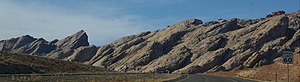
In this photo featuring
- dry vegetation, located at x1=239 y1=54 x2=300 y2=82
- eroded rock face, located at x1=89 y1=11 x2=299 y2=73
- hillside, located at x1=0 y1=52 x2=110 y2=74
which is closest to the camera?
dry vegetation, located at x1=239 y1=54 x2=300 y2=82

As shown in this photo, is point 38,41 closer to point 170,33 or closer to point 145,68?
point 170,33

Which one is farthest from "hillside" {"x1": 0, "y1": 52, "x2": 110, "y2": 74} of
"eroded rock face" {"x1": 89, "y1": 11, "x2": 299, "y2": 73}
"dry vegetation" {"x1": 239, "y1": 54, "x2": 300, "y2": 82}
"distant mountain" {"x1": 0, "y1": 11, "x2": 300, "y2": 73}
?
"distant mountain" {"x1": 0, "y1": 11, "x2": 300, "y2": 73}

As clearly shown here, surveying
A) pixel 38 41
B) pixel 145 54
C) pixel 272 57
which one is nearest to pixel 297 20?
pixel 272 57

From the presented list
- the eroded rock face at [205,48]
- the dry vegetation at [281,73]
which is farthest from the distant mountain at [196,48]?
the dry vegetation at [281,73]

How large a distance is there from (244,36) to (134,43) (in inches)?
1701

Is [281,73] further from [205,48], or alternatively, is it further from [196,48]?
[196,48]

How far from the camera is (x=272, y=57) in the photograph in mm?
131125

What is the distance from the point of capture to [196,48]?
155250mm

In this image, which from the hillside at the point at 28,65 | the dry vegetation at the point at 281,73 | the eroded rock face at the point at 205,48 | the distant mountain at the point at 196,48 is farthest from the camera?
the distant mountain at the point at 196,48

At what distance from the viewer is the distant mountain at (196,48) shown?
135837mm

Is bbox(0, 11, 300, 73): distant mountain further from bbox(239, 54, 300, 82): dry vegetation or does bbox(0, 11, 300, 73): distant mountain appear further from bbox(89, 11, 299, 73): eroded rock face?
bbox(239, 54, 300, 82): dry vegetation

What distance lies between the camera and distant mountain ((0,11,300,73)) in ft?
446

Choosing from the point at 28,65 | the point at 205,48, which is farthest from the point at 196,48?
the point at 28,65

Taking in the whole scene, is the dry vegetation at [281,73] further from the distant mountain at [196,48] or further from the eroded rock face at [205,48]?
the eroded rock face at [205,48]
